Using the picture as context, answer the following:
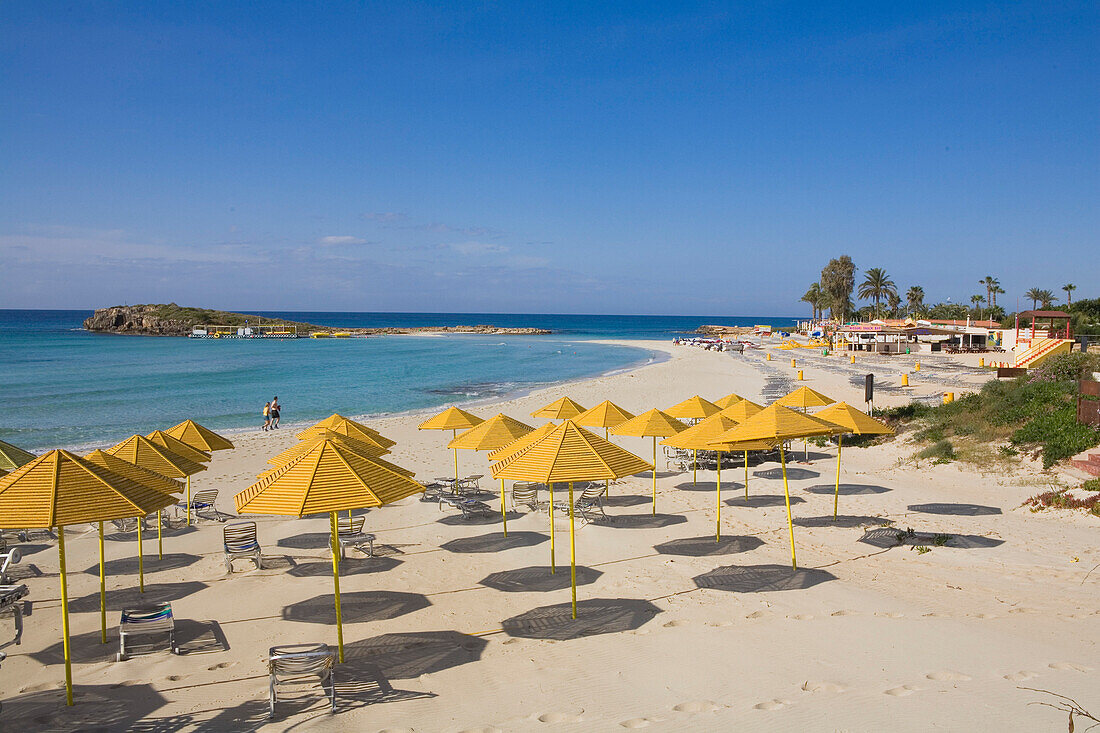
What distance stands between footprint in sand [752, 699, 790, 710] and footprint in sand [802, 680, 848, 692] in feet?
1.15

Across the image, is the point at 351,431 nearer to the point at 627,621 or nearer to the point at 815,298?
the point at 627,621

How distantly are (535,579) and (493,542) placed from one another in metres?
2.02

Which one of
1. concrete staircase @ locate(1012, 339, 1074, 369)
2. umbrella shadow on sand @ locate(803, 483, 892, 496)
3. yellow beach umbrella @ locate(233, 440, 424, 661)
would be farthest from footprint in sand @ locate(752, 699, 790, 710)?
concrete staircase @ locate(1012, 339, 1074, 369)

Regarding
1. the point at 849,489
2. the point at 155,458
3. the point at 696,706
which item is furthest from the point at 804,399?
the point at 155,458

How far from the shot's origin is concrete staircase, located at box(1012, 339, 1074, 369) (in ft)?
A: 104

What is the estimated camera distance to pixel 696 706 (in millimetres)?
6008

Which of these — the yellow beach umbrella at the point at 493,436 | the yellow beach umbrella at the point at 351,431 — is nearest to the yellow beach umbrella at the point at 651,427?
the yellow beach umbrella at the point at 493,436

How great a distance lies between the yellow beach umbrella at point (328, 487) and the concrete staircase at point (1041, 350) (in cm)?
3356

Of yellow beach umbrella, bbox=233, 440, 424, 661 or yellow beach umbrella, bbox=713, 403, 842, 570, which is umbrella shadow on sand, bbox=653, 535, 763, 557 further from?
yellow beach umbrella, bbox=233, 440, 424, 661

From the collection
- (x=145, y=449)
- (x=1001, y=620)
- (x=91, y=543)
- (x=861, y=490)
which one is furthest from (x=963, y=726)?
(x=91, y=543)

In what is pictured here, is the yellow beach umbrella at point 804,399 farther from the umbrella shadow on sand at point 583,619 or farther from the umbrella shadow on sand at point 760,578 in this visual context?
the umbrella shadow on sand at point 583,619

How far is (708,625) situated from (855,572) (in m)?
2.92

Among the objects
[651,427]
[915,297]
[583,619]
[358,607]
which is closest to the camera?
[583,619]

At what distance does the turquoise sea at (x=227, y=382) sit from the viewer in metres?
29.6
